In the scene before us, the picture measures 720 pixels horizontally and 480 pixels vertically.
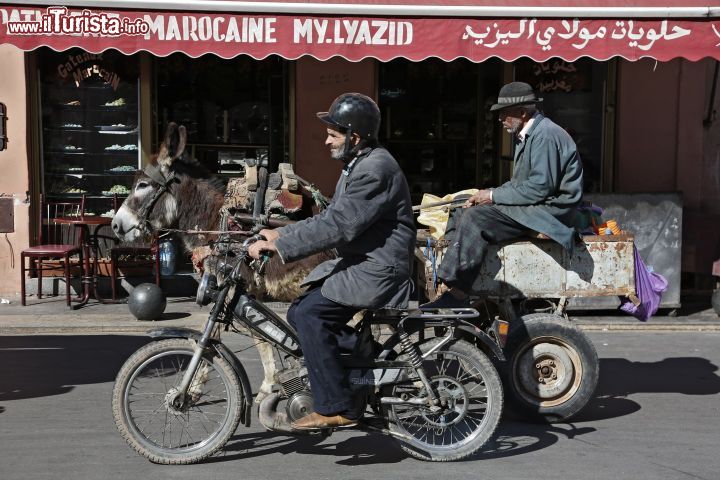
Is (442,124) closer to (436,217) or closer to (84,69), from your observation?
(84,69)

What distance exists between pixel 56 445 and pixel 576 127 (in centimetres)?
832

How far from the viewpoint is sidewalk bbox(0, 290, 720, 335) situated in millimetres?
9055

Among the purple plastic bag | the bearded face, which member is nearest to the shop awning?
the bearded face

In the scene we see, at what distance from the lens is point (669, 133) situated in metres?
11.2

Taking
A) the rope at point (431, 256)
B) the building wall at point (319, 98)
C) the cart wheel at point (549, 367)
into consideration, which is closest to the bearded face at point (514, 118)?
the rope at point (431, 256)

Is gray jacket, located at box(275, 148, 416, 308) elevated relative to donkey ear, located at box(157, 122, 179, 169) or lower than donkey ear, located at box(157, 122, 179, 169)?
lower

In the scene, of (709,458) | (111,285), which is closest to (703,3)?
(709,458)

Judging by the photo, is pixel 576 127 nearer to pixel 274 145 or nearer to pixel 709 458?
pixel 274 145

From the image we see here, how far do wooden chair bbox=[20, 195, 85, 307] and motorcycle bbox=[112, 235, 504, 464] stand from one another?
18.3ft

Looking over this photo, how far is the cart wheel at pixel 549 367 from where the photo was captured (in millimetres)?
5691

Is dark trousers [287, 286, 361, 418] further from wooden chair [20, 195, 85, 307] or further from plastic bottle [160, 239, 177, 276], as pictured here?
wooden chair [20, 195, 85, 307]

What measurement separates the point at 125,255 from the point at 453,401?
7.01m

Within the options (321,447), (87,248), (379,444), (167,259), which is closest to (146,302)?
(167,259)

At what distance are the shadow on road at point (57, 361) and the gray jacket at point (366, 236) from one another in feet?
9.89
